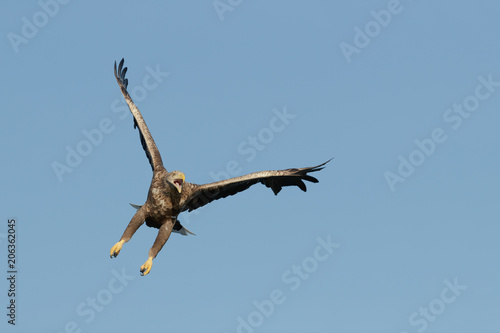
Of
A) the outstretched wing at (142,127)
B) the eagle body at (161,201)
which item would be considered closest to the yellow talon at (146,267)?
the eagle body at (161,201)

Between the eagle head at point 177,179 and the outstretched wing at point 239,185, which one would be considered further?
the outstretched wing at point 239,185

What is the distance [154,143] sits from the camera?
26078 mm

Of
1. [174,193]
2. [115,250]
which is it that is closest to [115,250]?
[115,250]

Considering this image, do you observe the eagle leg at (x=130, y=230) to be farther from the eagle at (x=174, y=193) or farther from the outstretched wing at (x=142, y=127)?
the outstretched wing at (x=142, y=127)

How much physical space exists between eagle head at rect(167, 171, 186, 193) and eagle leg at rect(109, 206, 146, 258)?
3.99ft

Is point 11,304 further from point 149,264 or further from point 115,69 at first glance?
point 115,69

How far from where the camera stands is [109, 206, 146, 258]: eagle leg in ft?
75.0

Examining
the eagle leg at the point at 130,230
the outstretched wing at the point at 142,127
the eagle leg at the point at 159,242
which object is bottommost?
the eagle leg at the point at 159,242

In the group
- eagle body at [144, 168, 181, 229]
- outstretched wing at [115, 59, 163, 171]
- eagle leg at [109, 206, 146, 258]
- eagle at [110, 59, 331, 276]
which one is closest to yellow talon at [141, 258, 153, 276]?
eagle at [110, 59, 331, 276]

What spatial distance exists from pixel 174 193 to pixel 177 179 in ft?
1.72

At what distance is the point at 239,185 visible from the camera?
2514 cm

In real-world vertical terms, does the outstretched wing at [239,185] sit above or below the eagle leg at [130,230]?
below

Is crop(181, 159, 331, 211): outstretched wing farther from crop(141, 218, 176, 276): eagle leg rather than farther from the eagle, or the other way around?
crop(141, 218, 176, 276): eagle leg

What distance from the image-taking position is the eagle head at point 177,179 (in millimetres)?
23375
